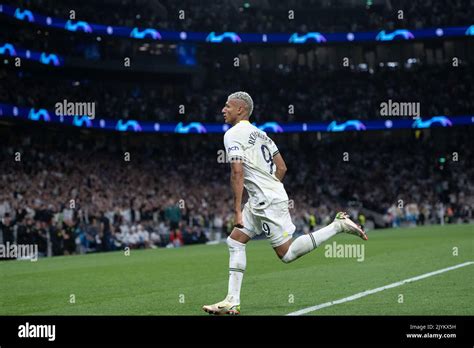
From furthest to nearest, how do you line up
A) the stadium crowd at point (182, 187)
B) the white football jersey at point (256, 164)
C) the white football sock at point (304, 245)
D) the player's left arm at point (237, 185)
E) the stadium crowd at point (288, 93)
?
the stadium crowd at point (288, 93), the stadium crowd at point (182, 187), the white football sock at point (304, 245), the white football jersey at point (256, 164), the player's left arm at point (237, 185)

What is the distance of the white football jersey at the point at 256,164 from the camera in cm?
984

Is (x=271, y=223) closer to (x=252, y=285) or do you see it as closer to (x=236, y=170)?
(x=236, y=170)

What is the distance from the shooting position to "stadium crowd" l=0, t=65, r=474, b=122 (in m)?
54.0

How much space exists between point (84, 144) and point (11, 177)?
16.0m

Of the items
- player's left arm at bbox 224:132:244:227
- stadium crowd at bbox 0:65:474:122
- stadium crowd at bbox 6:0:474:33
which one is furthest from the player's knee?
stadium crowd at bbox 6:0:474:33

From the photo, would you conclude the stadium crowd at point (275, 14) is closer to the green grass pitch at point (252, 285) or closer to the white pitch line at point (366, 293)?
the green grass pitch at point (252, 285)

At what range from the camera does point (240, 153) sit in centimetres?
968

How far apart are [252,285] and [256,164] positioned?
4.62 metres

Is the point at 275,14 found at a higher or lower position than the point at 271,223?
higher

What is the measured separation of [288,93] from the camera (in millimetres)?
59156

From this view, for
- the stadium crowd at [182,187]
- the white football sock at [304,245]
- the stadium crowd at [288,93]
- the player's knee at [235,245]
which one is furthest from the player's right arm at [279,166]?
the stadium crowd at [288,93]

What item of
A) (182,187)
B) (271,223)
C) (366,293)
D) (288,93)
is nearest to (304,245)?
(271,223)

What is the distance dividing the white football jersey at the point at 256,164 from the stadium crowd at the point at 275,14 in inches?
1751
